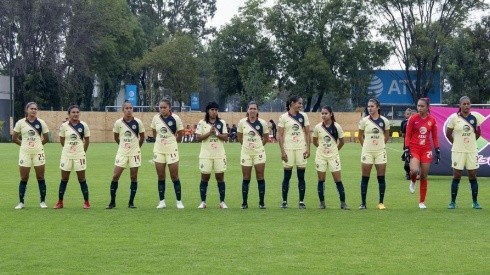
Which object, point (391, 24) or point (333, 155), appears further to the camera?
point (391, 24)

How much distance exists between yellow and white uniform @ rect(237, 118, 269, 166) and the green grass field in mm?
974

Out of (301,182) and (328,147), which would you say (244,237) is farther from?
(328,147)

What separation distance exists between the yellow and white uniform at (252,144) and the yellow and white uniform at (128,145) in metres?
2.06

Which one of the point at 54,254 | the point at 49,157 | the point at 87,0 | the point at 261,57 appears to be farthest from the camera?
the point at 261,57

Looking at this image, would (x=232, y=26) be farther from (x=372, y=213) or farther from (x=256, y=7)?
(x=372, y=213)

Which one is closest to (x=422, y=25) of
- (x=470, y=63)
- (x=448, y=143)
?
(x=470, y=63)

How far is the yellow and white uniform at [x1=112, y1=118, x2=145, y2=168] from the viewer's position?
695 inches

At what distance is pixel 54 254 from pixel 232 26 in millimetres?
74092

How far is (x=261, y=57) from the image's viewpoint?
277ft

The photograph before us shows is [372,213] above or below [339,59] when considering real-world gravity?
below

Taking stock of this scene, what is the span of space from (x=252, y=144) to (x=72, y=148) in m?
3.56

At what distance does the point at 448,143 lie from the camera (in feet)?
88.4

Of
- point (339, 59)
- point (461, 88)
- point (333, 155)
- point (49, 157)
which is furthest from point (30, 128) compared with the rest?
point (339, 59)

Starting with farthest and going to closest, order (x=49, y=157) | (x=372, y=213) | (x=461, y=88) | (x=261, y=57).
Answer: (x=261, y=57)
(x=461, y=88)
(x=49, y=157)
(x=372, y=213)
